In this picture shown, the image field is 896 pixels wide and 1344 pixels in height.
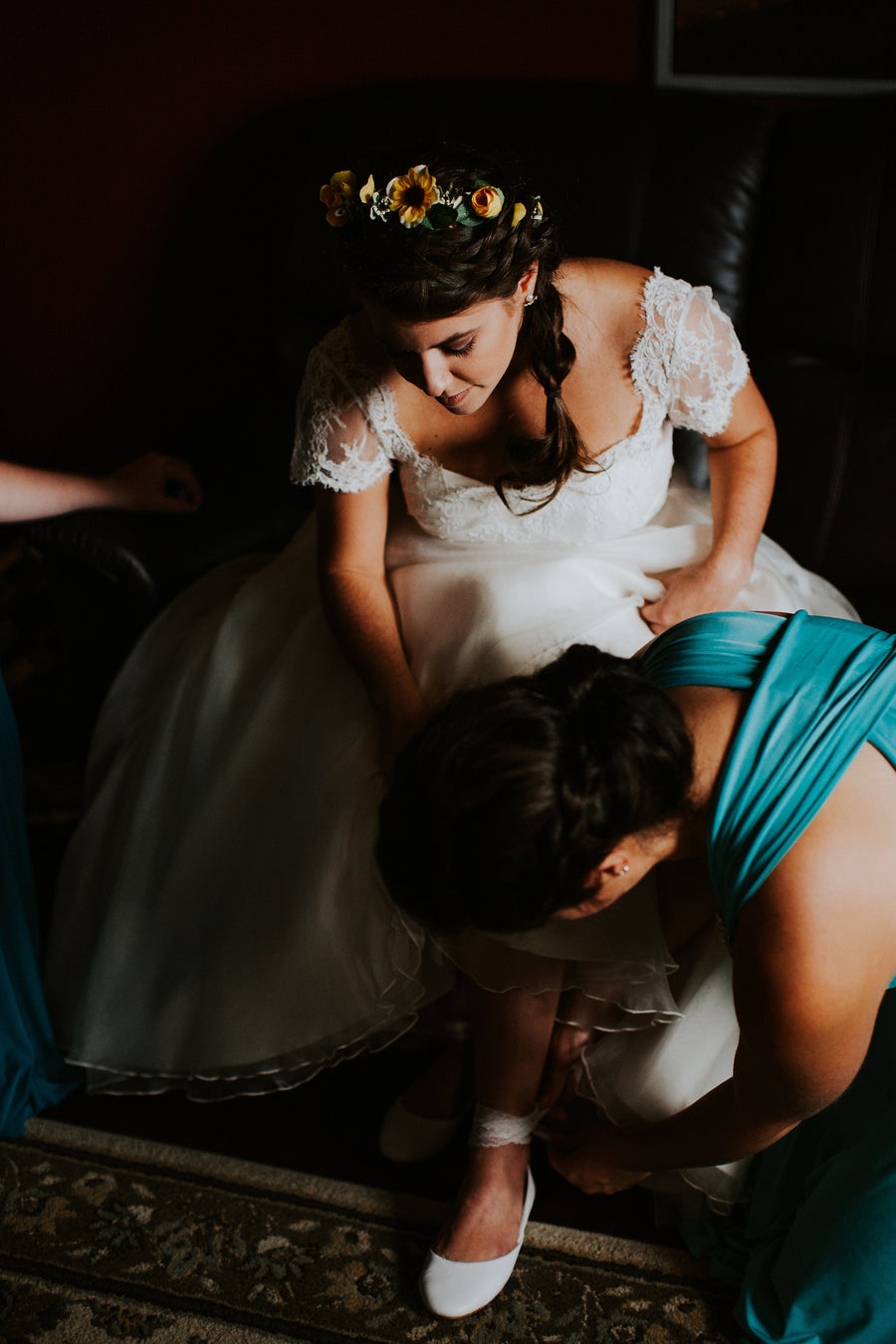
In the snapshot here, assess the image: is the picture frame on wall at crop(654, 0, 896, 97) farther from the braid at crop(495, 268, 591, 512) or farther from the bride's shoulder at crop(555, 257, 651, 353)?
the braid at crop(495, 268, 591, 512)

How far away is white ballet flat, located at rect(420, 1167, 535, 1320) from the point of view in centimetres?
122

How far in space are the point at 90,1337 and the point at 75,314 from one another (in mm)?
2048

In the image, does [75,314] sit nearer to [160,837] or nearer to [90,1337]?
[160,837]

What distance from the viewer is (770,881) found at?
883mm

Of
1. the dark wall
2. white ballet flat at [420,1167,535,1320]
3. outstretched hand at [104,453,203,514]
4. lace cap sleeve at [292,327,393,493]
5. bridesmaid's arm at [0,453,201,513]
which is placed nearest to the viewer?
white ballet flat at [420,1167,535,1320]

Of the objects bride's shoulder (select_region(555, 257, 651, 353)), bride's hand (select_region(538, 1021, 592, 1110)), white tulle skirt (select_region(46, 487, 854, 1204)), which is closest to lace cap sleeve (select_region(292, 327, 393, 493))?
white tulle skirt (select_region(46, 487, 854, 1204))

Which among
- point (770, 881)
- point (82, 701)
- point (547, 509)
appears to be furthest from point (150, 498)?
point (770, 881)

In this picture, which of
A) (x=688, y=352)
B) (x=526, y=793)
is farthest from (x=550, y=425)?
(x=526, y=793)

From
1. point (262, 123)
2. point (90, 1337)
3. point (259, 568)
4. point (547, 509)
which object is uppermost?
point (262, 123)

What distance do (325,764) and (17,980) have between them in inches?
23.1

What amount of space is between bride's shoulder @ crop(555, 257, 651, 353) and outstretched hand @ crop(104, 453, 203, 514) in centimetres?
80

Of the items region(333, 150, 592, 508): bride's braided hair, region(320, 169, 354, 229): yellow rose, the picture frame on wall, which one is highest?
the picture frame on wall

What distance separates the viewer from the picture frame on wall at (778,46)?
188cm

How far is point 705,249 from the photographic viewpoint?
1.79m
